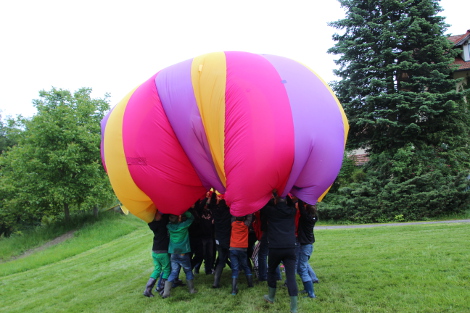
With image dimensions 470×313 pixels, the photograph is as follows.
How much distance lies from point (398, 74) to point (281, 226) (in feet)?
46.6

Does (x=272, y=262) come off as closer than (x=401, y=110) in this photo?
Yes

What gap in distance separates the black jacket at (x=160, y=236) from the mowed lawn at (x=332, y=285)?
81cm

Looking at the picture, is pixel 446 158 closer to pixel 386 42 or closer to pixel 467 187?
pixel 467 187

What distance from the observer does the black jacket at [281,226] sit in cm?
458

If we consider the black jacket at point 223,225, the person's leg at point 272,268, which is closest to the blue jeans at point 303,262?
the person's leg at point 272,268

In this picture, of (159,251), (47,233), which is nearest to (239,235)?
(159,251)

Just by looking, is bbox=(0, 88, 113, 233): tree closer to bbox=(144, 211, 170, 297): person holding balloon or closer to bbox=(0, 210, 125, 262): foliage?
bbox=(0, 210, 125, 262): foliage

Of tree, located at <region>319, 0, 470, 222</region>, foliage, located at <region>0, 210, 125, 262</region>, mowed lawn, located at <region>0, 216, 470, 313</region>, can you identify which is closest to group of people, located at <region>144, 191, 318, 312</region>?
mowed lawn, located at <region>0, 216, 470, 313</region>

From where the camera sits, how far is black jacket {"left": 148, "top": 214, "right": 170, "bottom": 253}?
19.0 ft

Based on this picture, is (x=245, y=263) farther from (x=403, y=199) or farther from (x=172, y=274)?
(x=403, y=199)

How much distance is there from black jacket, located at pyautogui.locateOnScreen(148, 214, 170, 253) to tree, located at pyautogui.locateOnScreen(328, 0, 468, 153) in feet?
39.4

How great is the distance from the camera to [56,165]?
18.5 m

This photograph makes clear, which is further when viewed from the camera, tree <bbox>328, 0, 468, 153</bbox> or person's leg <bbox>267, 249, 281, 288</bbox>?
tree <bbox>328, 0, 468, 153</bbox>

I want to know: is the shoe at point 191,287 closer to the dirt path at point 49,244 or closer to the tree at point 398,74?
the tree at point 398,74
